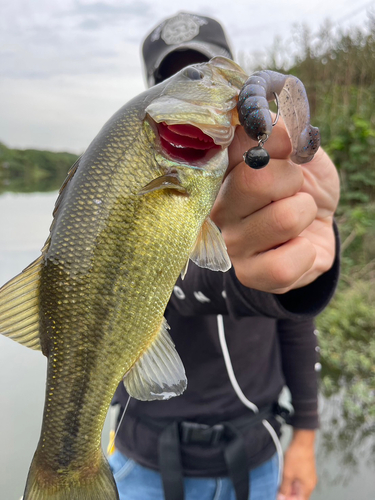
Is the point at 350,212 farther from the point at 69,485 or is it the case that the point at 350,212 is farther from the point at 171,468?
the point at 69,485

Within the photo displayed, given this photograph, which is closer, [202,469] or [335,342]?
[202,469]

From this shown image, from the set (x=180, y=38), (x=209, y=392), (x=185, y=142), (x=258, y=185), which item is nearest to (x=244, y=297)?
(x=258, y=185)

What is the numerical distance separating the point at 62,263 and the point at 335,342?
15.3ft

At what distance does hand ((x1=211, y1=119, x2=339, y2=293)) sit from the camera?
3.53 feet

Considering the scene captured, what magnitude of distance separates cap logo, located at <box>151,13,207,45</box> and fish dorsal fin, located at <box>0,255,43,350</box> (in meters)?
1.86

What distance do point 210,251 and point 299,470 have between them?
170cm

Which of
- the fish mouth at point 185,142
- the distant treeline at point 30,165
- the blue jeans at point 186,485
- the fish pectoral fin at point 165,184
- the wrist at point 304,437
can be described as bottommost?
the distant treeline at point 30,165

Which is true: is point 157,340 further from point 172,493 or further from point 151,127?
point 172,493

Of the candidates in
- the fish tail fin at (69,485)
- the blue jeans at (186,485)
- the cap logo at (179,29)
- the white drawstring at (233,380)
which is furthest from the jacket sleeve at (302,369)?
A: the cap logo at (179,29)

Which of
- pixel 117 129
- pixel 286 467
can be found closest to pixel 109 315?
pixel 117 129

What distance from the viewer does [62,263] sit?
1.04 m

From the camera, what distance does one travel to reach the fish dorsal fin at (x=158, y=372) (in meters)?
1.11

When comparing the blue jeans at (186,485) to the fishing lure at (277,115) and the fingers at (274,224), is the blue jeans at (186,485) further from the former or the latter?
the fishing lure at (277,115)

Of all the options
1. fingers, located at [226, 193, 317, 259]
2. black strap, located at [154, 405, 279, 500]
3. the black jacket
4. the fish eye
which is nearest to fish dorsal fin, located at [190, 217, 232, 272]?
fingers, located at [226, 193, 317, 259]
